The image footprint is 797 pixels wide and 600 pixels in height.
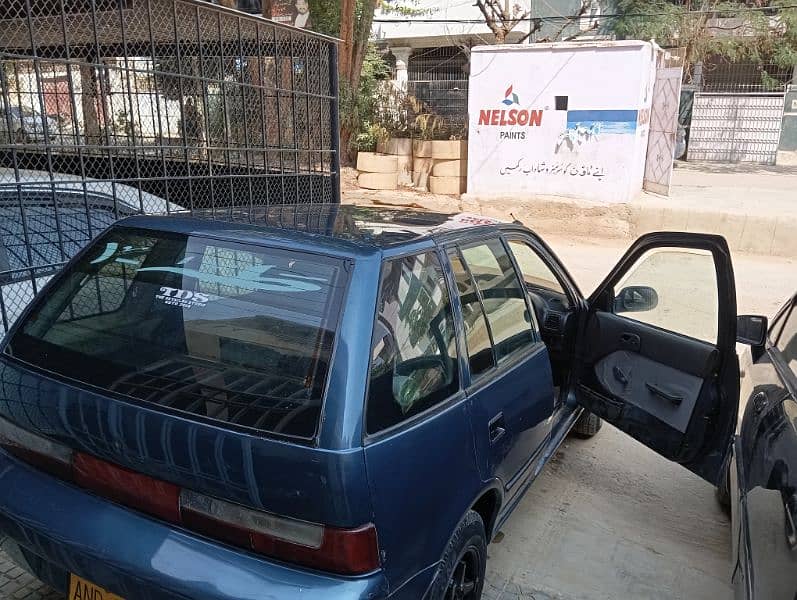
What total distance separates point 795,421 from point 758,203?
10971 millimetres

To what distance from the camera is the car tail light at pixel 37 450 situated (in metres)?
1.98

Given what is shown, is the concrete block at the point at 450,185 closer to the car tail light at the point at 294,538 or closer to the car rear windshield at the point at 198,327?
the car rear windshield at the point at 198,327

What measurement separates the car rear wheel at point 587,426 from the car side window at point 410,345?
88.5 inches

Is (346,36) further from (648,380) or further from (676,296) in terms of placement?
(648,380)

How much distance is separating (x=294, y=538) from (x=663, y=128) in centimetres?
1099

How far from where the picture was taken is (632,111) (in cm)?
1012

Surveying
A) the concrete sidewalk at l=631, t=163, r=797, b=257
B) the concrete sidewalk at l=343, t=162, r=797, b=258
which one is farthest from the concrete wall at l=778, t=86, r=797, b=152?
the concrete sidewalk at l=343, t=162, r=797, b=258

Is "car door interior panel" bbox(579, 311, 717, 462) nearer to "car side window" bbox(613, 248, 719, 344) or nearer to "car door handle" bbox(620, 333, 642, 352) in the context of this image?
"car door handle" bbox(620, 333, 642, 352)

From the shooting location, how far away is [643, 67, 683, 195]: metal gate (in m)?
10.9

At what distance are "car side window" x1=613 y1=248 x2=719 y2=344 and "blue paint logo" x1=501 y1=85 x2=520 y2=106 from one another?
436 cm

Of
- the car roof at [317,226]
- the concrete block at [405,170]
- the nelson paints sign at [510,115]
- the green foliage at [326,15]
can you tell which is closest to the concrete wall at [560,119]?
the nelson paints sign at [510,115]

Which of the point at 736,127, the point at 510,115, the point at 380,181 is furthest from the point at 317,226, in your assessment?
the point at 736,127

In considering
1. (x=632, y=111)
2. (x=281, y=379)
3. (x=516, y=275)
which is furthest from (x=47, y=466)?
(x=632, y=111)

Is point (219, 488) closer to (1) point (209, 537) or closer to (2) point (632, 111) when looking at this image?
(1) point (209, 537)
